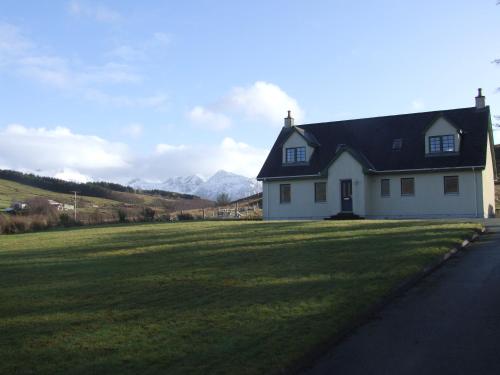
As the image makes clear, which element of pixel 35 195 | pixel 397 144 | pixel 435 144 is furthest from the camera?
pixel 35 195

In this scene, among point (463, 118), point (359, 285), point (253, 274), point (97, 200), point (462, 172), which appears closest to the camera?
point (359, 285)

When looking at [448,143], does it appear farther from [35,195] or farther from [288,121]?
[35,195]

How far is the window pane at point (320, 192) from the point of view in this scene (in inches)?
1419

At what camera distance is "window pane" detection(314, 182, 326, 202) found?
36031 mm

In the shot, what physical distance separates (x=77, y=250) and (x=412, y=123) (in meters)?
26.9

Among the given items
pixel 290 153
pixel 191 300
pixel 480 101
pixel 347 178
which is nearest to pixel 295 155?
pixel 290 153

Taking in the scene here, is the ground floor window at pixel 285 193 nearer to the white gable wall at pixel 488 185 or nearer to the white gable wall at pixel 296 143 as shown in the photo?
the white gable wall at pixel 296 143

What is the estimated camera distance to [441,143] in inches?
1308

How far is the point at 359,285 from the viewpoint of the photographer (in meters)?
9.93

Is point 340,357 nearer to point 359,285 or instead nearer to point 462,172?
point 359,285

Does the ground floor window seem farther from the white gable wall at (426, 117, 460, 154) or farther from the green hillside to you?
the green hillside

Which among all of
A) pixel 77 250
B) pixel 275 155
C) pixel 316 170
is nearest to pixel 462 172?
pixel 316 170

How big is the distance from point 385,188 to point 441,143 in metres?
4.50

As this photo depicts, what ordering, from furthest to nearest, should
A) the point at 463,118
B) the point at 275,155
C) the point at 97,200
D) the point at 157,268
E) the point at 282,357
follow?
1. the point at 97,200
2. the point at 275,155
3. the point at 463,118
4. the point at 157,268
5. the point at 282,357
